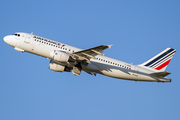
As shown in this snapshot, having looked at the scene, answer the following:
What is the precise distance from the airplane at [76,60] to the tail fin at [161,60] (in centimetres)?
176

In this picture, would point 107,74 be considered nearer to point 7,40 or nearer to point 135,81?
point 135,81

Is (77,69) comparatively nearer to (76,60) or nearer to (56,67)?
(76,60)

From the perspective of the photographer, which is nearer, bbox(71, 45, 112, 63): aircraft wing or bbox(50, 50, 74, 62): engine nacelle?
bbox(71, 45, 112, 63): aircraft wing

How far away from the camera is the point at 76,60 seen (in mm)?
41250

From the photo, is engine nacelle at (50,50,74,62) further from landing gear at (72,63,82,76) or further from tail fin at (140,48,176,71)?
tail fin at (140,48,176,71)

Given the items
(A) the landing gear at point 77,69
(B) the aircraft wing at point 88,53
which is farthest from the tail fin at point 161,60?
(A) the landing gear at point 77,69

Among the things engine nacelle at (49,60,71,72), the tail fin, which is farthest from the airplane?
the tail fin

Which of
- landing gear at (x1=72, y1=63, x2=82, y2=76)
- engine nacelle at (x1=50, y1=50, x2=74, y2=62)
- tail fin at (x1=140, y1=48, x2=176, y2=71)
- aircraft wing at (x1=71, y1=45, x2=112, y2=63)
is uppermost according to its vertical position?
tail fin at (x1=140, y1=48, x2=176, y2=71)

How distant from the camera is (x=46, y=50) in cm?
4150

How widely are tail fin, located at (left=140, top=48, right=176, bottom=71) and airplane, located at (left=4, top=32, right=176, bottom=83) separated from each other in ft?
5.77

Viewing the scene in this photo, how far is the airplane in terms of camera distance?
133 feet

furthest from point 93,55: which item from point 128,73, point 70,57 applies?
point 128,73

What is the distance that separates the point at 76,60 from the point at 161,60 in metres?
16.7

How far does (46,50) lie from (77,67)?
227 inches
